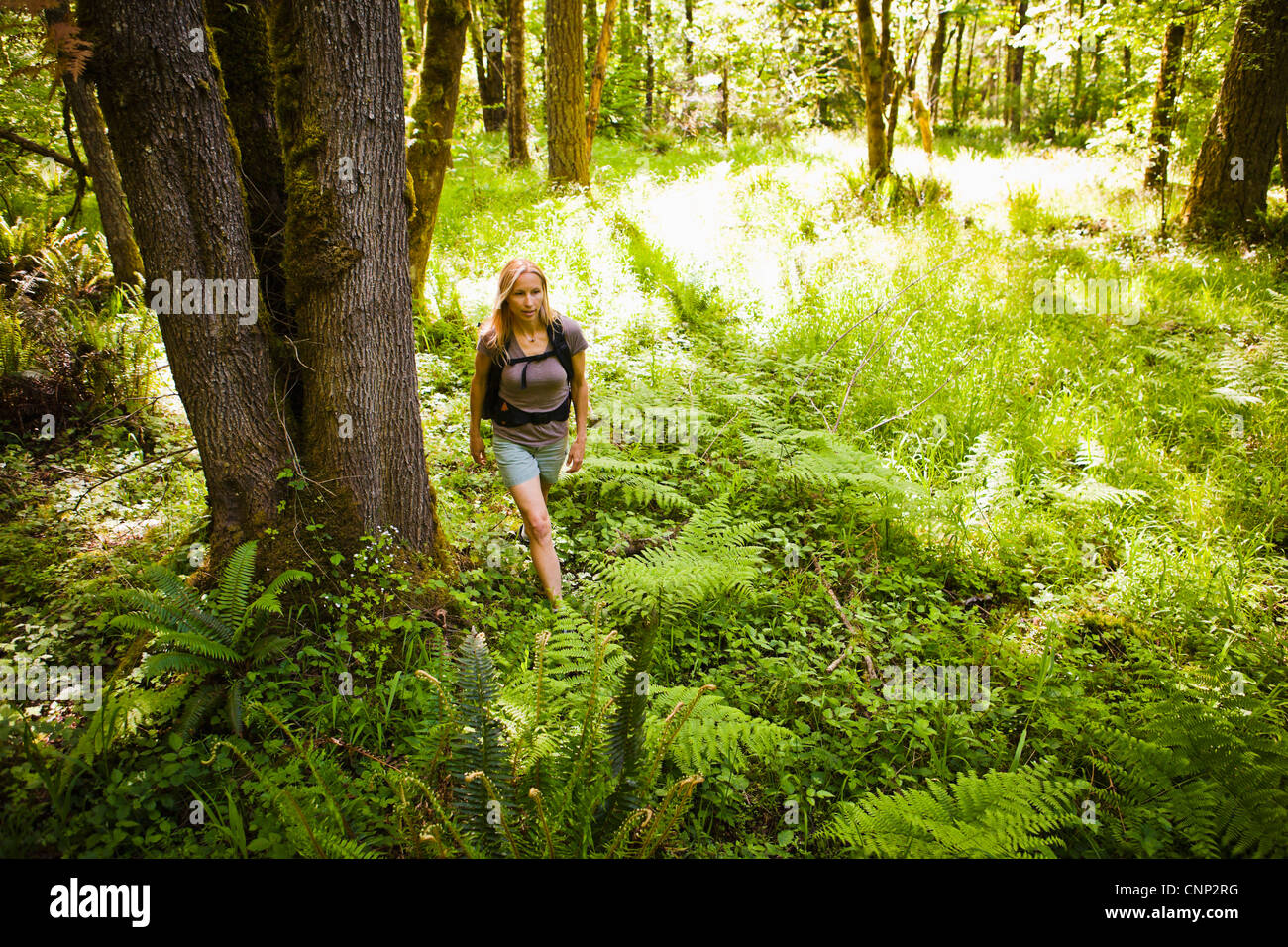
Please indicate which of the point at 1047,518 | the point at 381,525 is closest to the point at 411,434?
the point at 381,525

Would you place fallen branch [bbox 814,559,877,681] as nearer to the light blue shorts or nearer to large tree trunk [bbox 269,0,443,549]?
the light blue shorts

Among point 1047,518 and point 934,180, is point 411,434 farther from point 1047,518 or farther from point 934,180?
point 934,180

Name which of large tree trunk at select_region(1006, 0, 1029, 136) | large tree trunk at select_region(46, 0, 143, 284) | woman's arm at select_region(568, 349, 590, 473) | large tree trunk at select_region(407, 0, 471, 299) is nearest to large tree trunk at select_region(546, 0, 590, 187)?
large tree trunk at select_region(407, 0, 471, 299)

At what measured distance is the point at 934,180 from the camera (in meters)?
12.6

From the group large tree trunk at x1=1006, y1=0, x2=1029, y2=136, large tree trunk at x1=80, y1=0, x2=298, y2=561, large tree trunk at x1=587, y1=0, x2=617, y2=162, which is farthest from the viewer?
large tree trunk at x1=1006, y1=0, x2=1029, y2=136

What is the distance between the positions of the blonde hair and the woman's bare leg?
2.94 feet

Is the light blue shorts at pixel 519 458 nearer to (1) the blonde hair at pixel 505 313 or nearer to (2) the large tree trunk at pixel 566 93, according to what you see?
(1) the blonde hair at pixel 505 313

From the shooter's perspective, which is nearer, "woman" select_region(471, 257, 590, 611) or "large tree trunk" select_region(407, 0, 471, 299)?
"woman" select_region(471, 257, 590, 611)

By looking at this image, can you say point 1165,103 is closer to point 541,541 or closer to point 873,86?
point 873,86

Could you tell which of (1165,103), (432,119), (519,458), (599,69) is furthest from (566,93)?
(519,458)

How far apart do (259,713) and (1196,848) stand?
4157 mm

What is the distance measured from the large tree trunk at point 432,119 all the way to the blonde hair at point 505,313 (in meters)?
2.42

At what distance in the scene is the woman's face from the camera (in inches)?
159

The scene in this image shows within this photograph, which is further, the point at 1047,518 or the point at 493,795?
the point at 1047,518
